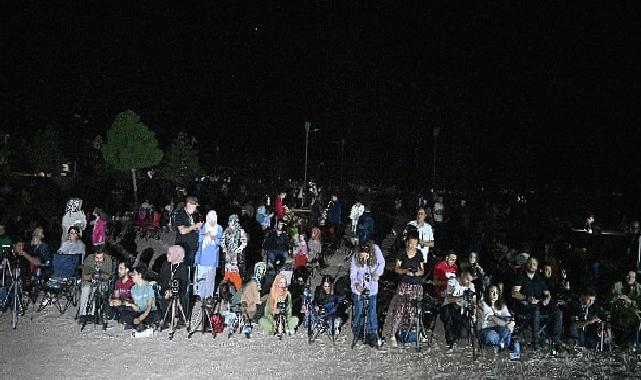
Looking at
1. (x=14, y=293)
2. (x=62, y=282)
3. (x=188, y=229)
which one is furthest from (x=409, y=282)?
(x=14, y=293)

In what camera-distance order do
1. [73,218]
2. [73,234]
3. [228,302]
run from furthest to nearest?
[73,218], [73,234], [228,302]

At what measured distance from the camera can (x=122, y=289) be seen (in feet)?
33.5

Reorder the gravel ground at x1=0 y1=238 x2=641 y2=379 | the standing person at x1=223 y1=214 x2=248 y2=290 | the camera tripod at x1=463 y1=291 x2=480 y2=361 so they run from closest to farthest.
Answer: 1. the gravel ground at x1=0 y1=238 x2=641 y2=379
2. the camera tripod at x1=463 y1=291 x2=480 y2=361
3. the standing person at x1=223 y1=214 x2=248 y2=290

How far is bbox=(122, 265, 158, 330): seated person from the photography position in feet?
32.6

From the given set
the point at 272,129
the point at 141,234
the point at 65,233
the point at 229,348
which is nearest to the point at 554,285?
the point at 229,348

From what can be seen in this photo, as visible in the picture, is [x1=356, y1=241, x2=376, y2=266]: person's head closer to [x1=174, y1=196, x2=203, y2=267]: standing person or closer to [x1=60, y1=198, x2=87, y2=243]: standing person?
[x1=174, y1=196, x2=203, y2=267]: standing person

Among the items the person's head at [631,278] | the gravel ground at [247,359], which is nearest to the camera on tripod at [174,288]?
the gravel ground at [247,359]

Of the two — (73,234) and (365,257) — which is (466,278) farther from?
(73,234)

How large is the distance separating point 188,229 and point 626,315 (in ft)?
22.3

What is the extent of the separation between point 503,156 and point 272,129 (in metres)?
47.0

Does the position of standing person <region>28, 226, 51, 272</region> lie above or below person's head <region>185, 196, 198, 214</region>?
below

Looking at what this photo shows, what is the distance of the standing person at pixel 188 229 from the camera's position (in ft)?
37.4

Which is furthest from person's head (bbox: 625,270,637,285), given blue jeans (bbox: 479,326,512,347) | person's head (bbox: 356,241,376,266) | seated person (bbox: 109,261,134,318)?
seated person (bbox: 109,261,134,318)

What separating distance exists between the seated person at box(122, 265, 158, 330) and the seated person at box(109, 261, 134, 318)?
0.11m
